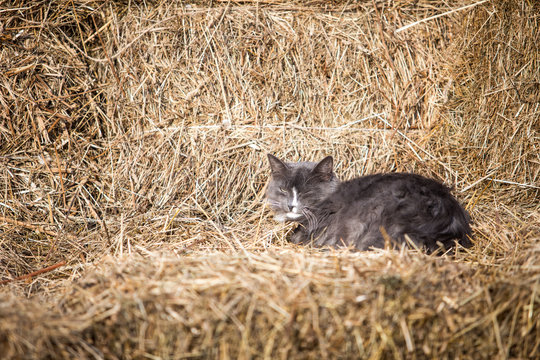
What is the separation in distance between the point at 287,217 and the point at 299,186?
0.23 metres

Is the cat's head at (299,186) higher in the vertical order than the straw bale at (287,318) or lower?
lower

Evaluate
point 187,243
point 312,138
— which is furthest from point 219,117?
point 187,243

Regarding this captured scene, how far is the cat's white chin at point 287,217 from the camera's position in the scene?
2.70 meters

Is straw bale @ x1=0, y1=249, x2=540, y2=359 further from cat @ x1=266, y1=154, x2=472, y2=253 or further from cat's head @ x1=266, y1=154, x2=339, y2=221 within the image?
cat's head @ x1=266, y1=154, x2=339, y2=221

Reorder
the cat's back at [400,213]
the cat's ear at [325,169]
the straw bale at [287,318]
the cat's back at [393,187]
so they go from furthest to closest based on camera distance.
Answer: the cat's ear at [325,169] < the cat's back at [393,187] < the cat's back at [400,213] < the straw bale at [287,318]

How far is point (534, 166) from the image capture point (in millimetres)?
3049

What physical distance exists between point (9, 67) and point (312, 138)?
6.95ft

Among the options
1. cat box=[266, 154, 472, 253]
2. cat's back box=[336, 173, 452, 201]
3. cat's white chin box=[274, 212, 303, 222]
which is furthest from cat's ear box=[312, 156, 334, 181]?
cat's white chin box=[274, 212, 303, 222]

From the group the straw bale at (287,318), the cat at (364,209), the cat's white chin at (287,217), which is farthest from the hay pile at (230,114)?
the straw bale at (287,318)

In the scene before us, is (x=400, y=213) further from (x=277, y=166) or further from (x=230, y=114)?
(x=230, y=114)

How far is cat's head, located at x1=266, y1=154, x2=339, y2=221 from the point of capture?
105 inches

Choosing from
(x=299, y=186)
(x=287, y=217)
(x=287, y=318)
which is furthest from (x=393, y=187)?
(x=287, y=318)

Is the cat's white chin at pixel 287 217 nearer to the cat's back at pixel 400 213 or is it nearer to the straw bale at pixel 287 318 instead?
the cat's back at pixel 400 213

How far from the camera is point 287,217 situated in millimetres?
2744
